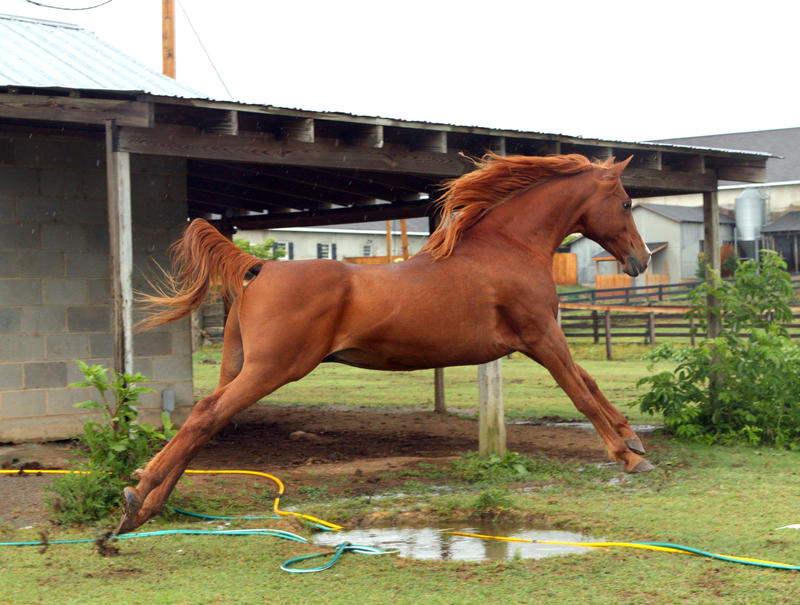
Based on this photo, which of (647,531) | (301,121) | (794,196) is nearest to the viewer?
(647,531)

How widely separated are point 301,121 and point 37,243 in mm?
3298

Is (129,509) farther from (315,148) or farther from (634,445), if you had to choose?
(315,148)

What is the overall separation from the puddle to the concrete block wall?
461 centimetres

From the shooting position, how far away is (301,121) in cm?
761

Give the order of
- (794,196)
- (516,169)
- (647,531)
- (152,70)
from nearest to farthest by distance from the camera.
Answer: (647,531) < (516,169) < (152,70) < (794,196)

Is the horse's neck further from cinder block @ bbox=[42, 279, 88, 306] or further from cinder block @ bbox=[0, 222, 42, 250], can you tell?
cinder block @ bbox=[0, 222, 42, 250]

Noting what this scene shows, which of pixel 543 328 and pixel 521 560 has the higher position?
pixel 543 328

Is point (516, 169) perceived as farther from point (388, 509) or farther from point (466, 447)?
point (466, 447)

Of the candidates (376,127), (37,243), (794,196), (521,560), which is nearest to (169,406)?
(37,243)

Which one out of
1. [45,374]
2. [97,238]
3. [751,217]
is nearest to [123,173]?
[97,238]

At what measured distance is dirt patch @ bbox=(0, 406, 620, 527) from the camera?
6945 millimetres

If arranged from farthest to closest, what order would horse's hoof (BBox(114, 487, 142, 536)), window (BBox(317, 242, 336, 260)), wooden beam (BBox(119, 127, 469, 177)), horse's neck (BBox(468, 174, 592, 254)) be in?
window (BBox(317, 242, 336, 260)) < wooden beam (BBox(119, 127, 469, 177)) < horse's neck (BBox(468, 174, 592, 254)) < horse's hoof (BBox(114, 487, 142, 536))

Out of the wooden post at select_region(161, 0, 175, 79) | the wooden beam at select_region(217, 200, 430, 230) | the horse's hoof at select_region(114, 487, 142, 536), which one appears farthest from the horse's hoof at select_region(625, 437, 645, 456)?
the wooden post at select_region(161, 0, 175, 79)

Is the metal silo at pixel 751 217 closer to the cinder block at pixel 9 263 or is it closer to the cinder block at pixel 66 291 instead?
the cinder block at pixel 66 291
